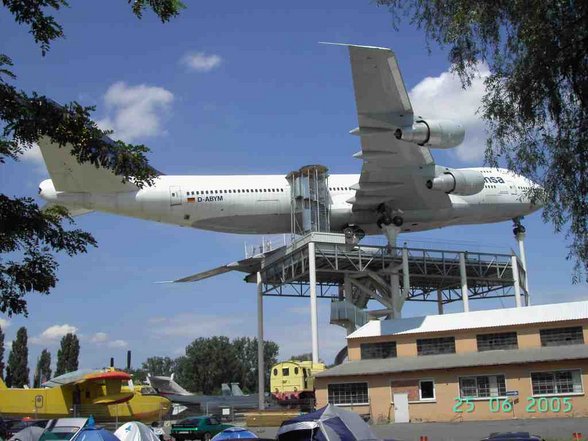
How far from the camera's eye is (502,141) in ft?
45.4

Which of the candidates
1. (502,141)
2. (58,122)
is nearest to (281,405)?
(502,141)

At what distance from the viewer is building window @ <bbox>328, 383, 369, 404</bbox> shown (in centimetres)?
3259

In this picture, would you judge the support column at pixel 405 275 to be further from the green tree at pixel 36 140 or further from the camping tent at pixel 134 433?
the green tree at pixel 36 140

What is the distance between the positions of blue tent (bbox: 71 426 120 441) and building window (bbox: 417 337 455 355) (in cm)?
2119

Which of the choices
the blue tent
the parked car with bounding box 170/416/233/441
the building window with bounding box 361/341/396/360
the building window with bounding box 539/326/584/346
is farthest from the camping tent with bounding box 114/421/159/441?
the building window with bounding box 539/326/584/346

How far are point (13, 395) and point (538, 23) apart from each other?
27.9 m

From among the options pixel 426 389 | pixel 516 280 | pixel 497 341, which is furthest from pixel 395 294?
pixel 426 389

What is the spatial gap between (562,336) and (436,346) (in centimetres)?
581

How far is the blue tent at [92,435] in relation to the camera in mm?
14125

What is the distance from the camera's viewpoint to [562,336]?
2983 centimetres

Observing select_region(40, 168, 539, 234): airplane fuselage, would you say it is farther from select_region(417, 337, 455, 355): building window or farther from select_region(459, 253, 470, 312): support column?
select_region(417, 337, 455, 355): building window

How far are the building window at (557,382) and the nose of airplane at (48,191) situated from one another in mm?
27800

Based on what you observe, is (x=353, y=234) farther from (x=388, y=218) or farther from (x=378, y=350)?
(x=378, y=350)

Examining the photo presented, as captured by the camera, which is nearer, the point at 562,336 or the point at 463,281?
the point at 562,336
